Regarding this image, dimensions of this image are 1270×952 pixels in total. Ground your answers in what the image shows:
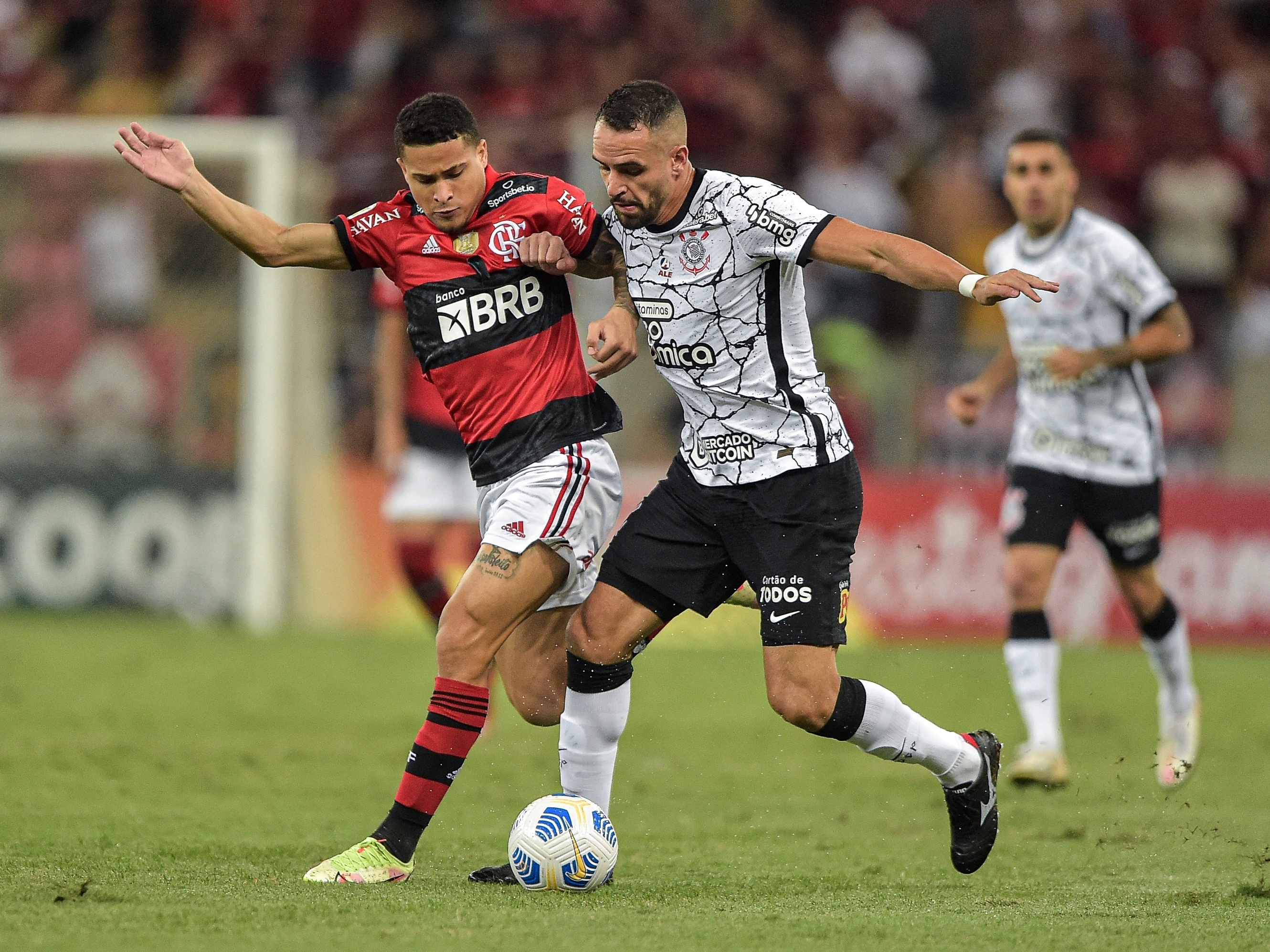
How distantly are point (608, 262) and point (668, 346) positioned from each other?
412mm

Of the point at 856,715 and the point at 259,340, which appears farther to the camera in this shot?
the point at 259,340

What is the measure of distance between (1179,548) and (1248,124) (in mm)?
4689

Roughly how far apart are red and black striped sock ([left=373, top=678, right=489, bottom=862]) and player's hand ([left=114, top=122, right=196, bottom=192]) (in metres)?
1.85

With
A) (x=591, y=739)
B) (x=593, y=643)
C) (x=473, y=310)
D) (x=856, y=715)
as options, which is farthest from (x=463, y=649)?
(x=856, y=715)

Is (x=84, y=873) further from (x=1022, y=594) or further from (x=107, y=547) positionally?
(x=107, y=547)

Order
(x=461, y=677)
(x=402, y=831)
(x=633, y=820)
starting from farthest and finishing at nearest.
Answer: (x=633, y=820) → (x=461, y=677) → (x=402, y=831)

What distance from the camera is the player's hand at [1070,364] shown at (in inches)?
301

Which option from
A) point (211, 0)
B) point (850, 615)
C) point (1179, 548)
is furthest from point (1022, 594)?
point (211, 0)

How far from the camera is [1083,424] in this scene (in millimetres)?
7957

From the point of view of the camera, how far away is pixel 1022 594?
7.80 metres

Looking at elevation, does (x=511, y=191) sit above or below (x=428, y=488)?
above

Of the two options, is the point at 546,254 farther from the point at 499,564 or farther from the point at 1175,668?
the point at 1175,668

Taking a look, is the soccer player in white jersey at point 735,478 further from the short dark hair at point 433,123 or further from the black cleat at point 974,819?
the short dark hair at point 433,123

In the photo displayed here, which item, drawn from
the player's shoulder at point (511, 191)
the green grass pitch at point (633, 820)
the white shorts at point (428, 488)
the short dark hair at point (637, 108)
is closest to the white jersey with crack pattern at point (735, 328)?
the short dark hair at point (637, 108)
